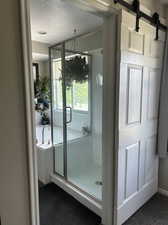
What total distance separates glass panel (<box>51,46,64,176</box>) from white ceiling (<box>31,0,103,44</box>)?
0.33m

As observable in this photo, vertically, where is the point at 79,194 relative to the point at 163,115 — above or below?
below

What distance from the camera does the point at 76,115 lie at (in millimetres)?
2932

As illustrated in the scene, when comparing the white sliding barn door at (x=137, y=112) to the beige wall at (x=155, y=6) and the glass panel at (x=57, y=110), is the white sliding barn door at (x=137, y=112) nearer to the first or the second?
the beige wall at (x=155, y=6)

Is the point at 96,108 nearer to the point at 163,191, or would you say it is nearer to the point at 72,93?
the point at 72,93

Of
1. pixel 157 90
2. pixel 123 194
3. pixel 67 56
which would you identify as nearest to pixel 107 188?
pixel 123 194

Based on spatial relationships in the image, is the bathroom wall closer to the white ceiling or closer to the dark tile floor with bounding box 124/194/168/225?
the white ceiling

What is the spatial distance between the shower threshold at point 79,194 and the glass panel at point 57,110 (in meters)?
0.12

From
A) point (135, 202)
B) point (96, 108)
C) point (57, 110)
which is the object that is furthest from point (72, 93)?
point (135, 202)

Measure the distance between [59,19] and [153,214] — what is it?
268 cm

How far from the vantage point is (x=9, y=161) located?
3.38 ft

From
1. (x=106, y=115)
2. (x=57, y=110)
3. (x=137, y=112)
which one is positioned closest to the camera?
(x=106, y=115)

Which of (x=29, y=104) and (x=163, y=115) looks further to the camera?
(x=163, y=115)

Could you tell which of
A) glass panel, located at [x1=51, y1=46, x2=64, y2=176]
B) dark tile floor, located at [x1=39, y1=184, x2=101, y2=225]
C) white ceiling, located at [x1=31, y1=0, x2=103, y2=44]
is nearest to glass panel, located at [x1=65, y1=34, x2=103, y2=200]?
glass panel, located at [x1=51, y1=46, x2=64, y2=176]

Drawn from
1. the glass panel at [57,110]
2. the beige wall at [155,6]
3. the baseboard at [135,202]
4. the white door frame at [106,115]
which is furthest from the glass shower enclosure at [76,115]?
the beige wall at [155,6]
